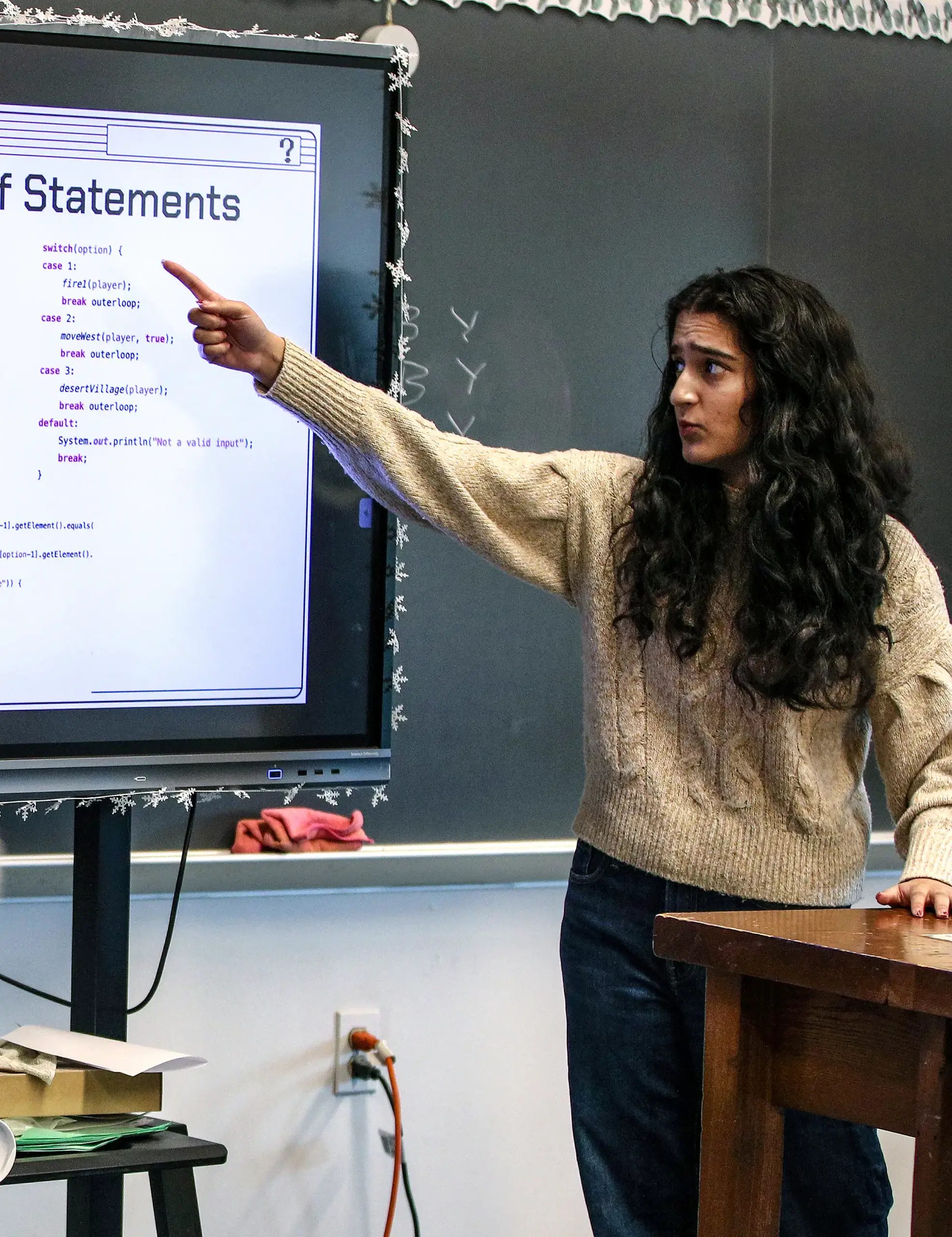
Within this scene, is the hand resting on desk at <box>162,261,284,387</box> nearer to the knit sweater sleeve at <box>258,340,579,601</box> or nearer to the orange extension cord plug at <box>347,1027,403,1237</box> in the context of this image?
the knit sweater sleeve at <box>258,340,579,601</box>

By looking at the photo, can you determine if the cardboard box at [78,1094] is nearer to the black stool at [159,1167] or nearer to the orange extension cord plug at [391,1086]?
the black stool at [159,1167]

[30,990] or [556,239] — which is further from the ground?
[556,239]

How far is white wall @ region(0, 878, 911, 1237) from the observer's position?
1972mm

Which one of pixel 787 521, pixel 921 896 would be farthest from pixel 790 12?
pixel 921 896

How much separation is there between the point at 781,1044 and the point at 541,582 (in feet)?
2.01

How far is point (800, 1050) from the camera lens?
1.10 metres

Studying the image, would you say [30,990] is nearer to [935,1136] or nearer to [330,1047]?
[330,1047]

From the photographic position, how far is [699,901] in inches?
57.6

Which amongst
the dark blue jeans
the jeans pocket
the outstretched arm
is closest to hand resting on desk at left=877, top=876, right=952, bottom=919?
the dark blue jeans

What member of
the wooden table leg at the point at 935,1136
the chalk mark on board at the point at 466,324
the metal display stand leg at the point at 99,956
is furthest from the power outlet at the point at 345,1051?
the wooden table leg at the point at 935,1136

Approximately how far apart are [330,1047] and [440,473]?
101 cm

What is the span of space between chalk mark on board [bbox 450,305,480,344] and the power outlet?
3.40 feet

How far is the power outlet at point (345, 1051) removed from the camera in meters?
2.04

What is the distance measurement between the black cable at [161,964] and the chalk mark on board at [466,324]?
792 mm
